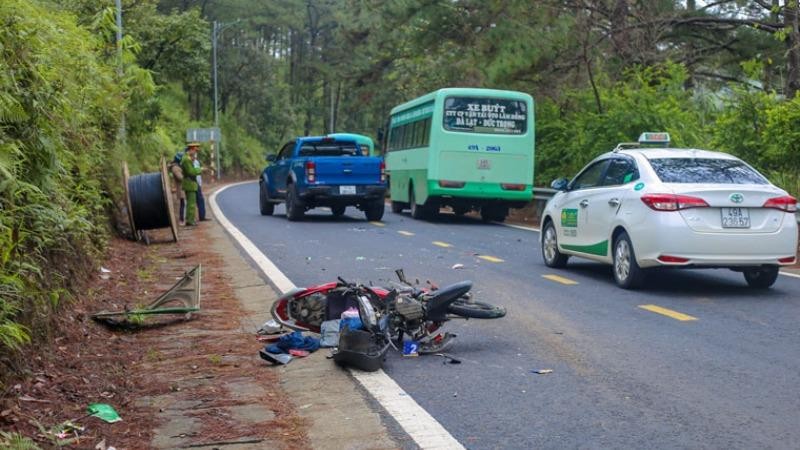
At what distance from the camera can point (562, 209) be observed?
559 inches

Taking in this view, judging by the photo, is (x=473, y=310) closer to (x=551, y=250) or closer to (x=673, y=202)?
(x=673, y=202)

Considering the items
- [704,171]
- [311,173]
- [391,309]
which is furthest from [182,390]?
[311,173]

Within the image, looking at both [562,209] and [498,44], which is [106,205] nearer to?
[562,209]

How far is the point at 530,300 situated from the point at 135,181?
7.88 m

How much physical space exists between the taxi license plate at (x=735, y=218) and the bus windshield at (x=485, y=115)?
13.5 m

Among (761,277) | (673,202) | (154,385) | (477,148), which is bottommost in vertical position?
(154,385)

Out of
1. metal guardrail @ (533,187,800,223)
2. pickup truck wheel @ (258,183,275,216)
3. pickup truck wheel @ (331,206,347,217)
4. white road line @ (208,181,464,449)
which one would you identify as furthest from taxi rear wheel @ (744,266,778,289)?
pickup truck wheel @ (258,183,275,216)

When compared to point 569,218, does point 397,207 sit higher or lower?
lower

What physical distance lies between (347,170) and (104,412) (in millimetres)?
17984

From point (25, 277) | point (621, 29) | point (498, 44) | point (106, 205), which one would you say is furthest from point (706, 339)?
point (498, 44)

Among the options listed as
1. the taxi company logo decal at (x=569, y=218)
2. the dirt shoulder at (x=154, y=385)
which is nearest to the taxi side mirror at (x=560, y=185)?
the taxi company logo decal at (x=569, y=218)

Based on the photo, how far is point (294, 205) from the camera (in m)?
24.2

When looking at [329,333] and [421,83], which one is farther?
[421,83]

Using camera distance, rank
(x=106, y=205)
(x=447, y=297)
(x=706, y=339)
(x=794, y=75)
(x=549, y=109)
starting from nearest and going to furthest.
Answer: (x=447, y=297) → (x=706, y=339) → (x=106, y=205) → (x=794, y=75) → (x=549, y=109)
